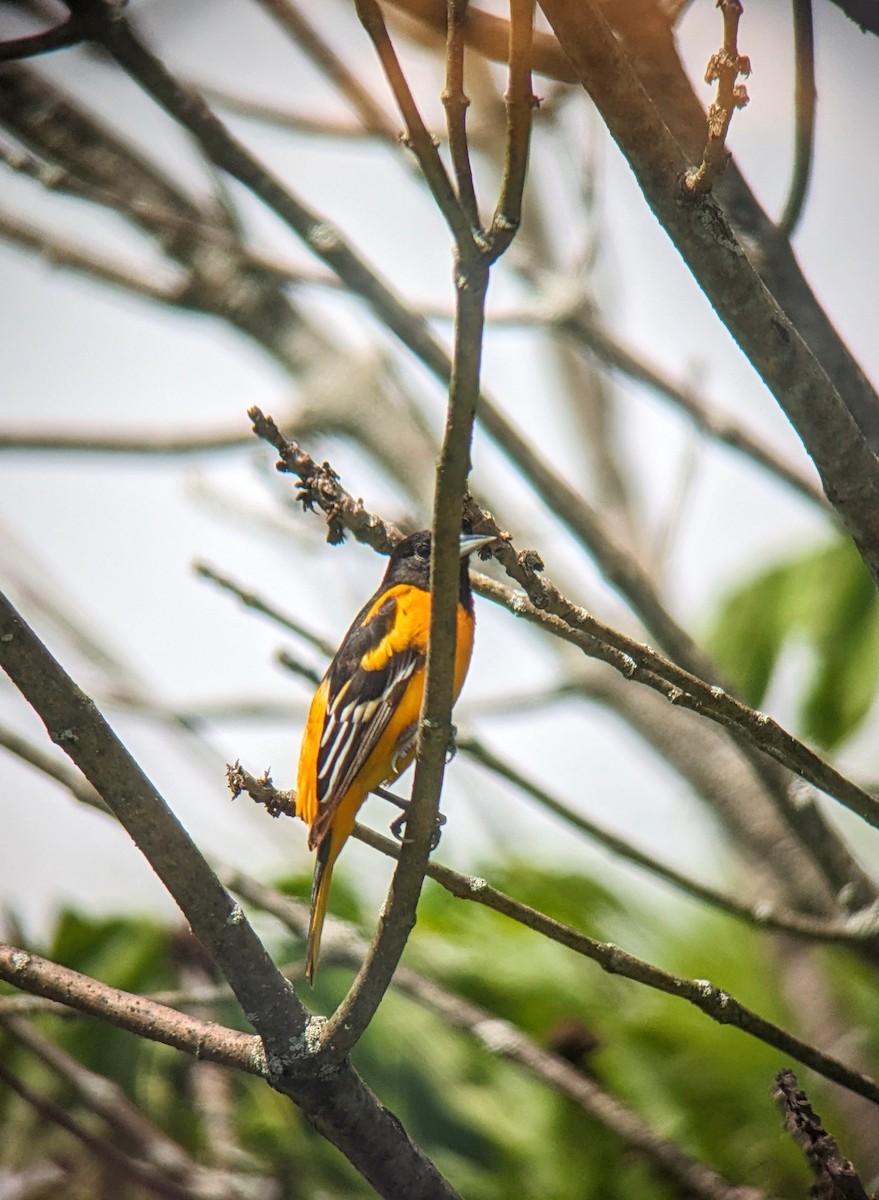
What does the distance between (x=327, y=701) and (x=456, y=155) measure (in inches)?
70.7

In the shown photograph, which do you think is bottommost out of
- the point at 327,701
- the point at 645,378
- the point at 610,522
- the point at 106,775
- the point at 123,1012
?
Answer: the point at 123,1012

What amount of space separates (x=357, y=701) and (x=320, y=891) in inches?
19.4

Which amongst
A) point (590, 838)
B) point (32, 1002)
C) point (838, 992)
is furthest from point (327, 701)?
point (838, 992)

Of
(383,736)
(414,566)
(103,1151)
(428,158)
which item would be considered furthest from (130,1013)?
(414,566)

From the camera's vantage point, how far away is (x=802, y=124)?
2.64m

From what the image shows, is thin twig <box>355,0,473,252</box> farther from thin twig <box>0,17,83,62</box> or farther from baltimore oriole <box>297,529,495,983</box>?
thin twig <box>0,17,83,62</box>

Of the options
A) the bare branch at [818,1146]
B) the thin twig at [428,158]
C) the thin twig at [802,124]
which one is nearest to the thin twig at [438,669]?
the thin twig at [428,158]

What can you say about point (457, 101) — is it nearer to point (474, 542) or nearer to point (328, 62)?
point (474, 542)

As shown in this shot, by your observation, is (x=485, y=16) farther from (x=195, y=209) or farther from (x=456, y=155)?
(x=195, y=209)

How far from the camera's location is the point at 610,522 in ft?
20.3

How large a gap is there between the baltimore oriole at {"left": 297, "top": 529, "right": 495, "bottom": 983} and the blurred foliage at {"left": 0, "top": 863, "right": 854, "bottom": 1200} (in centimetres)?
94

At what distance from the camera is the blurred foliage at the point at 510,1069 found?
3771 millimetres

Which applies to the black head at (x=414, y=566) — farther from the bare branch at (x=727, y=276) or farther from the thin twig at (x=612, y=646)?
the bare branch at (x=727, y=276)

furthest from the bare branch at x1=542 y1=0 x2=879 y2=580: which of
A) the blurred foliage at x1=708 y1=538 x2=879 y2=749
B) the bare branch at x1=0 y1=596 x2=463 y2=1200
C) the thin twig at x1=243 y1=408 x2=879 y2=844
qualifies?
the blurred foliage at x1=708 y1=538 x2=879 y2=749
